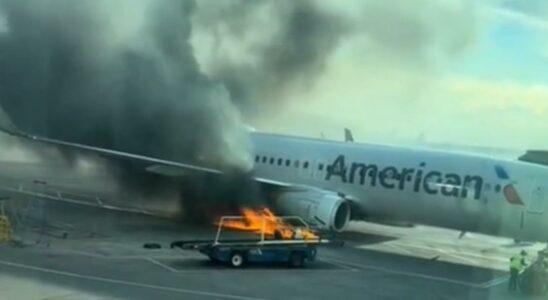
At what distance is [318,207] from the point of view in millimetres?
10164

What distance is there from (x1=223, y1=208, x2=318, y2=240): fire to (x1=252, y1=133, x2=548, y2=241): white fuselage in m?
1.24

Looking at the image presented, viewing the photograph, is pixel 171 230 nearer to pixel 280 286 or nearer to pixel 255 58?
pixel 255 58

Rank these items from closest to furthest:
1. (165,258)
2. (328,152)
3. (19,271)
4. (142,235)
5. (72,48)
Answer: (19,271), (165,258), (72,48), (142,235), (328,152)

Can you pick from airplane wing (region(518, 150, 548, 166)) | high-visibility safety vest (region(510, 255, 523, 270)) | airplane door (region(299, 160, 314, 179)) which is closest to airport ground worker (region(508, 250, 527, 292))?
high-visibility safety vest (region(510, 255, 523, 270))

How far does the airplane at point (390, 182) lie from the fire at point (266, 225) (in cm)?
37

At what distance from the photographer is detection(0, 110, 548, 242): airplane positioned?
29.3 ft

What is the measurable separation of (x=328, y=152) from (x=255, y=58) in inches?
74.9

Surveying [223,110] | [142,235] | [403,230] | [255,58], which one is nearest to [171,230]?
[142,235]

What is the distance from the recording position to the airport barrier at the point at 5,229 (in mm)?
8122

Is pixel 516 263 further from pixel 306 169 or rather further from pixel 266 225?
pixel 306 169

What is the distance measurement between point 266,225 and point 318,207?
130cm

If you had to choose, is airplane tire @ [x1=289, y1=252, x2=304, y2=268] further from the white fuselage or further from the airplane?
the white fuselage

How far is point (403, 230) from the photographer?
11.2m

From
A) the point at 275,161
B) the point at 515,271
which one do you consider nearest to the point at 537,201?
the point at 515,271
